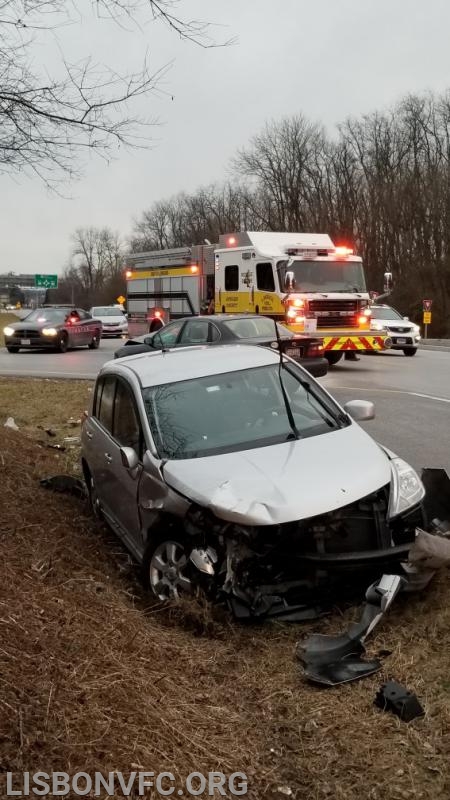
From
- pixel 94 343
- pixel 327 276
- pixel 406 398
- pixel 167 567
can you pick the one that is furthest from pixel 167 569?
pixel 94 343

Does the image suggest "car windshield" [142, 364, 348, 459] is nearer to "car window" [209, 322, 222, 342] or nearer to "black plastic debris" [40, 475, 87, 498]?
"black plastic debris" [40, 475, 87, 498]

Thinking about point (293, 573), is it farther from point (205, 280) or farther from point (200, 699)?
point (205, 280)

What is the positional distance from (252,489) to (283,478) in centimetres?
22

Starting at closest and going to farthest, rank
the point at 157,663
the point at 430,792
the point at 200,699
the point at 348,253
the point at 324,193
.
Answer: the point at 430,792 → the point at 200,699 → the point at 157,663 → the point at 348,253 → the point at 324,193

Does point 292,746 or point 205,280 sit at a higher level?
point 205,280

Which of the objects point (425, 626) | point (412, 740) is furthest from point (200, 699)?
point (425, 626)

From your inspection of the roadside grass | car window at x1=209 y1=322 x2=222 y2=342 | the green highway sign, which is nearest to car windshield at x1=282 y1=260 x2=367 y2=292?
car window at x1=209 y1=322 x2=222 y2=342

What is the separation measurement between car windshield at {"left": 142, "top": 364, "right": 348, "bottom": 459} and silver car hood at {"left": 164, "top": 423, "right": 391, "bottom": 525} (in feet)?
0.70

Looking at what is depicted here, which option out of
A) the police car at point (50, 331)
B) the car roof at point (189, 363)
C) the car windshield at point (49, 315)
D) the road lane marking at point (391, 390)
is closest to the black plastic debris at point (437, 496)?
the car roof at point (189, 363)

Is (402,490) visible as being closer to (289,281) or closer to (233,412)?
(233,412)

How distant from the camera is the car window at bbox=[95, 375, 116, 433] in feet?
19.9

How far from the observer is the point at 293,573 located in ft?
13.0

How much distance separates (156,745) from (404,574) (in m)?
1.85

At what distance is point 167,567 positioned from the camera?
4.31 metres
